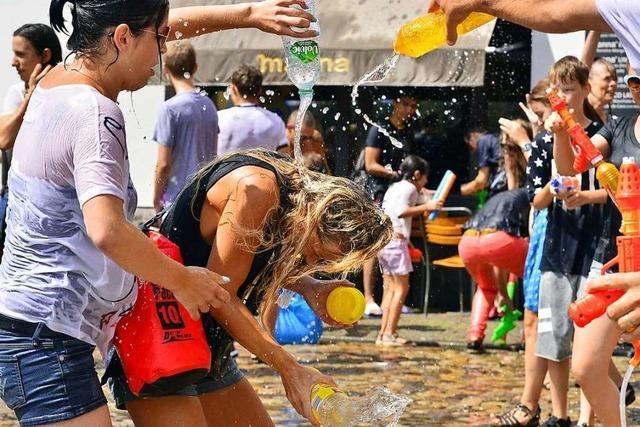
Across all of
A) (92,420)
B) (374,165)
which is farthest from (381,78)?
(374,165)

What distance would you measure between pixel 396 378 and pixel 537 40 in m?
5.71

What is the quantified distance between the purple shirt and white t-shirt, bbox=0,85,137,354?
3.84m

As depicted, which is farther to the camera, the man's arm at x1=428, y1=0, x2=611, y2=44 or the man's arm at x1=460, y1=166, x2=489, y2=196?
the man's arm at x1=460, y1=166, x2=489, y2=196

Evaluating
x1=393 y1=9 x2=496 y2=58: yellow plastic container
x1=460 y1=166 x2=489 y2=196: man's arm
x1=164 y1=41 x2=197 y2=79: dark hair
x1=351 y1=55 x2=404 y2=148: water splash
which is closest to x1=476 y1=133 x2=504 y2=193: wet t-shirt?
x1=460 y1=166 x2=489 y2=196: man's arm

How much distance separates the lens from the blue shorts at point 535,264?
689 cm

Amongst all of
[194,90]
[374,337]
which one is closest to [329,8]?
[374,337]

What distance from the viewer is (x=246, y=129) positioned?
313 inches

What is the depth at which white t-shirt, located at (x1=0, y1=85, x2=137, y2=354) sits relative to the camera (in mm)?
3203

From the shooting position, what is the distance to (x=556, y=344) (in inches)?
251

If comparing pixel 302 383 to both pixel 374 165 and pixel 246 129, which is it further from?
pixel 374 165

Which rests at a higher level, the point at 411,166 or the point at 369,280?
the point at 411,166

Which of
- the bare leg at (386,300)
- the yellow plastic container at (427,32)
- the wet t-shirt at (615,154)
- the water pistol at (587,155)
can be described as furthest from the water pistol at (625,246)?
the bare leg at (386,300)

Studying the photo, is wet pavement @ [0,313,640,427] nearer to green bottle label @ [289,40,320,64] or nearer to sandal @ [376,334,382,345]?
sandal @ [376,334,382,345]

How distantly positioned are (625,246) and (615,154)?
6.98 feet
